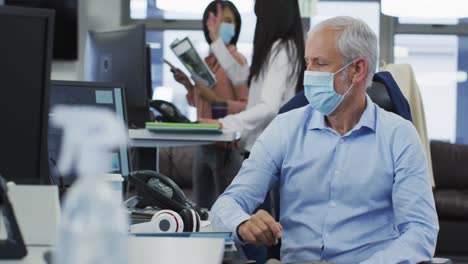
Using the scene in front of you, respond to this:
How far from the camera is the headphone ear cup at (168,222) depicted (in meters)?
1.74

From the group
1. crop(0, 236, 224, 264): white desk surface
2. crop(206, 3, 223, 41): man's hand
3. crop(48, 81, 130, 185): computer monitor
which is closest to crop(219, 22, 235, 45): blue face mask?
crop(206, 3, 223, 41): man's hand

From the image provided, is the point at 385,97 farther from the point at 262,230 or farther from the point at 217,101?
the point at 217,101

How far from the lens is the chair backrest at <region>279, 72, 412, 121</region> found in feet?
7.19

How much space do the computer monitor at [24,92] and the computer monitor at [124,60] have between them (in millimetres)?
1896

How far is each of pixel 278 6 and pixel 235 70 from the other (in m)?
0.96

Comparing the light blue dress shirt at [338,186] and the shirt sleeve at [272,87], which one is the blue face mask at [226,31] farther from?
the light blue dress shirt at [338,186]

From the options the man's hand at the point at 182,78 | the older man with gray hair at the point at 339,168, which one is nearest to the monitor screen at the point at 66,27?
the man's hand at the point at 182,78

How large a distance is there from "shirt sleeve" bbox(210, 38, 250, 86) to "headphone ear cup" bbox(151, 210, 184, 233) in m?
2.59

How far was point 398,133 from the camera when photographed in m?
2.01

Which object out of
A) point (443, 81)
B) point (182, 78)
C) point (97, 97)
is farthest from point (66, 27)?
point (97, 97)

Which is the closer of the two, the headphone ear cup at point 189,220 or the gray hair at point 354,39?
the headphone ear cup at point 189,220

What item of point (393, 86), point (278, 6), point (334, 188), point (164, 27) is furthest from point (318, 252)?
point (164, 27)

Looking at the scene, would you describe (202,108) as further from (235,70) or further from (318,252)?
(318,252)

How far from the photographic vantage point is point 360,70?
2092 millimetres
